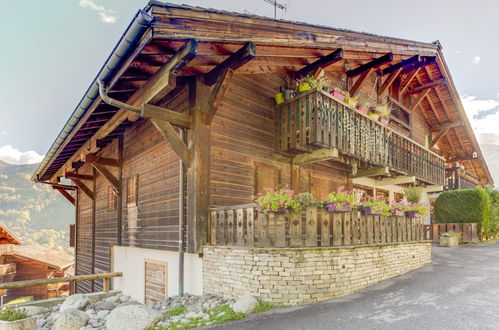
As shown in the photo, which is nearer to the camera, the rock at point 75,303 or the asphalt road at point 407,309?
the asphalt road at point 407,309

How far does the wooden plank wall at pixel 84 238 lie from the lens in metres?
16.5

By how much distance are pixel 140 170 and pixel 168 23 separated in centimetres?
608

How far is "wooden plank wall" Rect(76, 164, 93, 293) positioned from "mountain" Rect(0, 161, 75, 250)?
227ft

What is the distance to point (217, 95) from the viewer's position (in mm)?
8008

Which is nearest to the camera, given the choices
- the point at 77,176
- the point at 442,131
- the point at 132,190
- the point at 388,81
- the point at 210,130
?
the point at 210,130

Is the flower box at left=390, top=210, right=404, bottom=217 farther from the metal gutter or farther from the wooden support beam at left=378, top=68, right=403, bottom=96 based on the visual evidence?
the metal gutter

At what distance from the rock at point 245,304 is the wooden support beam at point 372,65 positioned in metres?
8.14

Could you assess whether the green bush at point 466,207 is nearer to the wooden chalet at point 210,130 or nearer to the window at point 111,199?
the wooden chalet at point 210,130

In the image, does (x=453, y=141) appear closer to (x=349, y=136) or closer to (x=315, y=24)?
(x=349, y=136)

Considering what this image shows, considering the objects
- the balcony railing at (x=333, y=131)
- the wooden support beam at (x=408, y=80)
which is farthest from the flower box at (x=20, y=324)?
the wooden support beam at (x=408, y=80)

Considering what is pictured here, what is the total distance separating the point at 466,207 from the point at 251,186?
40.9 feet

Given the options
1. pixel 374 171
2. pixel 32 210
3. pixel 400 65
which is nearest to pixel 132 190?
pixel 374 171

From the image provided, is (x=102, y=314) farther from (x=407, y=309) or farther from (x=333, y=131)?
(x=333, y=131)

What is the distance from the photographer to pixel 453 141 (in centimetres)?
2080
